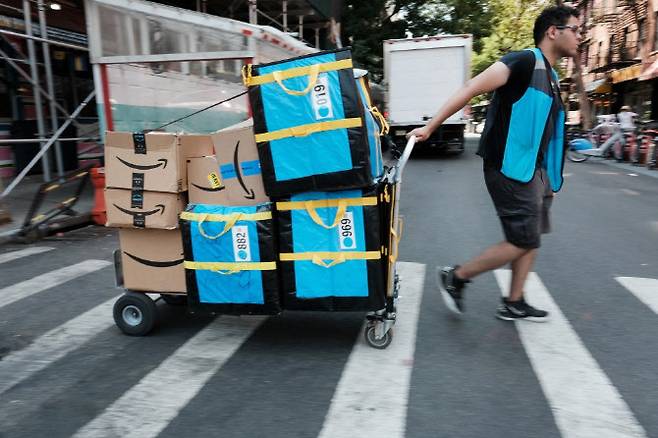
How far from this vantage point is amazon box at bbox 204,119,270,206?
11.5 ft

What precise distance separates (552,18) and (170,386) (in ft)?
11.5

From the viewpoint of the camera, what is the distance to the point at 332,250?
340cm

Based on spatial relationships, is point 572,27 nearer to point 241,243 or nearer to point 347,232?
point 347,232

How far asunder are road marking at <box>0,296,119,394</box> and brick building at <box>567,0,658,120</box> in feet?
78.3

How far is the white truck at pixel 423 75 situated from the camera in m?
17.3

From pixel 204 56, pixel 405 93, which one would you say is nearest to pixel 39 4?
pixel 204 56

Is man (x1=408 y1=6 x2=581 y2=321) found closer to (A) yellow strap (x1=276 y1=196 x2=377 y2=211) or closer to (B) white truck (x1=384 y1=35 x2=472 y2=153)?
(A) yellow strap (x1=276 y1=196 x2=377 y2=211)

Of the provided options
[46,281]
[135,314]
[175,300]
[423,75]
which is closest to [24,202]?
[46,281]

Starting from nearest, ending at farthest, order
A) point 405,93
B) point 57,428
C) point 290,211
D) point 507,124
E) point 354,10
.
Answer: point 57,428 → point 290,211 → point 507,124 → point 405,93 → point 354,10

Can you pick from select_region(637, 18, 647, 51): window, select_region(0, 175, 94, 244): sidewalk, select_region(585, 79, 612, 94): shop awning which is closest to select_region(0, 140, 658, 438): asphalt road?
select_region(0, 175, 94, 244): sidewalk

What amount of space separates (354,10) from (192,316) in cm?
2442

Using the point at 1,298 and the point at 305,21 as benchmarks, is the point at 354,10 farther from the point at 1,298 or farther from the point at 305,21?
the point at 1,298

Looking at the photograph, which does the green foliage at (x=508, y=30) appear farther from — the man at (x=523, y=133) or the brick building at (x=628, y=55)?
the man at (x=523, y=133)

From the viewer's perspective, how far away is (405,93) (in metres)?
17.7
